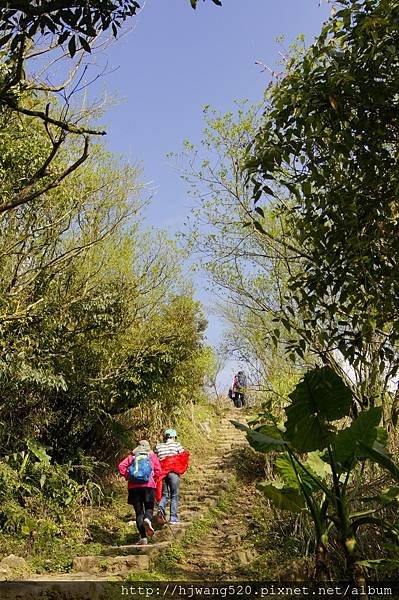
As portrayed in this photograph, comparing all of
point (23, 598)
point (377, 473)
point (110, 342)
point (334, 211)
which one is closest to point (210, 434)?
point (110, 342)

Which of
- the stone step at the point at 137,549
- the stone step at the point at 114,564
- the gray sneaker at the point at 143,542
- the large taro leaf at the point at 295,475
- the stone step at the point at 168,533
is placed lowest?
the stone step at the point at 114,564

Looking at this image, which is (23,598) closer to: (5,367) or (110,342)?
(5,367)

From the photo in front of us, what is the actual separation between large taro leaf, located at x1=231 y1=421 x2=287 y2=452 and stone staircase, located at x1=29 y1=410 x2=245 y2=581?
2943mm

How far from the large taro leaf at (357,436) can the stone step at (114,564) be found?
3702 millimetres

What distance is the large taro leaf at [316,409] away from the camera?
370 cm

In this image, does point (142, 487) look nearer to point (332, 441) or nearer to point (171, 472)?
point (171, 472)

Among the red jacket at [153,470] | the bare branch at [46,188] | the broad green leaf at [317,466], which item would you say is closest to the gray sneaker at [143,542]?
the red jacket at [153,470]

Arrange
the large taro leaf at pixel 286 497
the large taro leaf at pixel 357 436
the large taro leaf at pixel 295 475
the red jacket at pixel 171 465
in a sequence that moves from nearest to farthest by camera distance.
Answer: the large taro leaf at pixel 357 436 → the large taro leaf at pixel 295 475 → the large taro leaf at pixel 286 497 → the red jacket at pixel 171 465

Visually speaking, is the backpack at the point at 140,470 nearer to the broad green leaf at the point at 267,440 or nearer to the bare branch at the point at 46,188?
the broad green leaf at the point at 267,440

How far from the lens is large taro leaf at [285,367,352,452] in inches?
145

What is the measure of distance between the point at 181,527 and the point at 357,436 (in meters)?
5.17

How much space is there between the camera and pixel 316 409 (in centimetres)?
379

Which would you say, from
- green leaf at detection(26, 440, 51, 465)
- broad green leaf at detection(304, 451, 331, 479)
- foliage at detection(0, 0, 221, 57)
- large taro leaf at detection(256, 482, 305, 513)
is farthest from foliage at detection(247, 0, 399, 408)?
green leaf at detection(26, 440, 51, 465)

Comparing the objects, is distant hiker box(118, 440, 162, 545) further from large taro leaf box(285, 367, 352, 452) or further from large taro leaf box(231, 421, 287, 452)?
large taro leaf box(285, 367, 352, 452)
